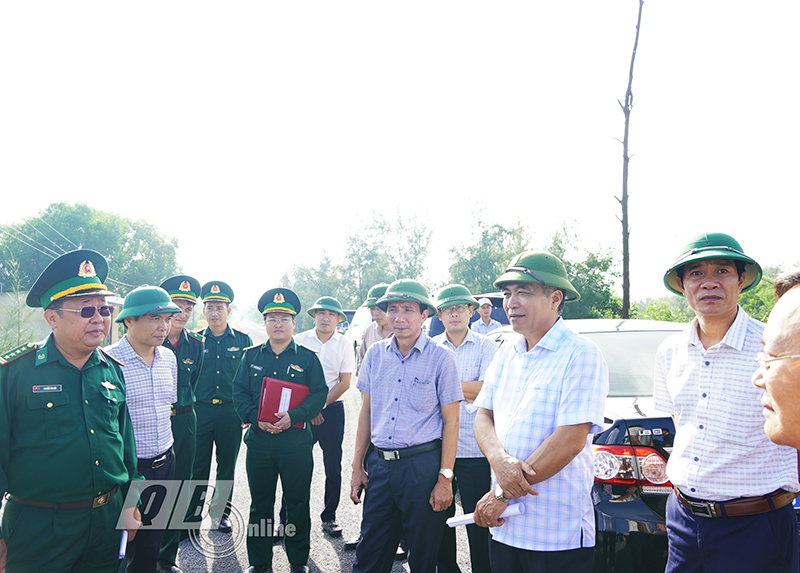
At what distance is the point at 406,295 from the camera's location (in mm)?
3260

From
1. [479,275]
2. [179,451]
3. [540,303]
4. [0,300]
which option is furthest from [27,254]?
[540,303]

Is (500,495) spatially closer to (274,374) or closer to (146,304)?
(274,374)

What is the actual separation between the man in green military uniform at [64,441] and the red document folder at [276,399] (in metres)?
1.26

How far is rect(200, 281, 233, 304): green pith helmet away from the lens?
540 centimetres

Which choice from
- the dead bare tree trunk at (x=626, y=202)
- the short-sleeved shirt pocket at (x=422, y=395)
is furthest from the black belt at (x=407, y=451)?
the dead bare tree trunk at (x=626, y=202)

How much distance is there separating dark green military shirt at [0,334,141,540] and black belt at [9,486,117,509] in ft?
0.08

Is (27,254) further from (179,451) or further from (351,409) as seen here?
(179,451)

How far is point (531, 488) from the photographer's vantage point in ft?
7.07

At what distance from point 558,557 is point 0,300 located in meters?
30.7

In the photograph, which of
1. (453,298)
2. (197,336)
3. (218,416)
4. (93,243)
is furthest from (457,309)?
(93,243)

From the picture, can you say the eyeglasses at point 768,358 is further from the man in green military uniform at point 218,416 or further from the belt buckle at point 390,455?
the man in green military uniform at point 218,416

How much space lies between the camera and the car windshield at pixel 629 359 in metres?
3.25

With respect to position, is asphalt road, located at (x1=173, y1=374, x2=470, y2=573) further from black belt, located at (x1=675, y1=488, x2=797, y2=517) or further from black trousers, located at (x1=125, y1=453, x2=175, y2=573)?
black belt, located at (x1=675, y1=488, x2=797, y2=517)

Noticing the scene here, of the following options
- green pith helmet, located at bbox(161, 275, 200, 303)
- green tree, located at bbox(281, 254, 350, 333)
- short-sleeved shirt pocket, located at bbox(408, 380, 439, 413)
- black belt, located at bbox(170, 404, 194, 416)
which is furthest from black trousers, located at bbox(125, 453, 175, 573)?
green tree, located at bbox(281, 254, 350, 333)
